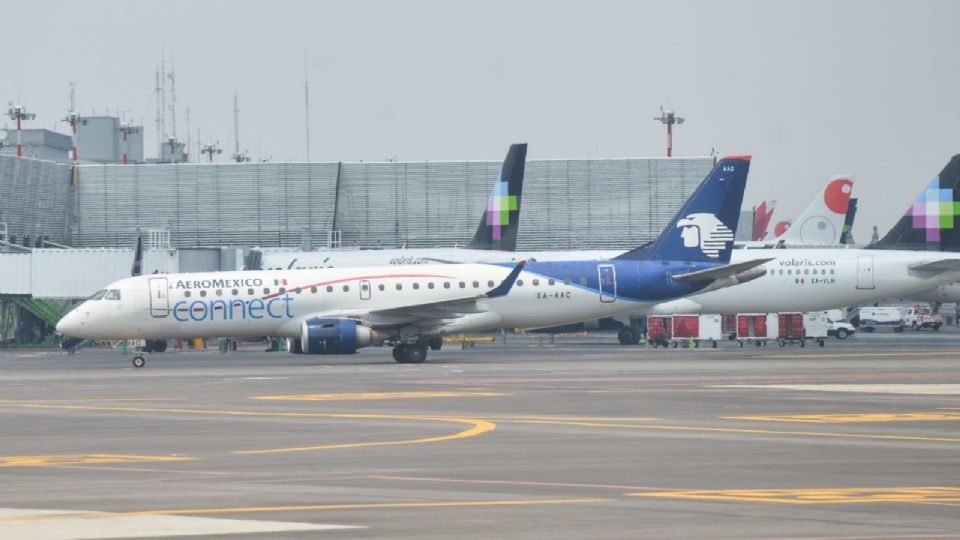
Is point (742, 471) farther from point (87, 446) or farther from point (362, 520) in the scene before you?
point (87, 446)

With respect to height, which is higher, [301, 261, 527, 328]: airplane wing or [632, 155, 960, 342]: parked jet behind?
[632, 155, 960, 342]: parked jet behind

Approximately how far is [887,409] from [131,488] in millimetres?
16680

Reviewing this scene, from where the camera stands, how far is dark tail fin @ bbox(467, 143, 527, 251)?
77625 mm

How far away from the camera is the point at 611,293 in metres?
54.0

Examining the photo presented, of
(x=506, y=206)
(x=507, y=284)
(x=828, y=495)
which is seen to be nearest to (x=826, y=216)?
(x=506, y=206)

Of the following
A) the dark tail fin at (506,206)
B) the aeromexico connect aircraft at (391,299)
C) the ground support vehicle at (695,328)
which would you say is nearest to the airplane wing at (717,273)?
the aeromexico connect aircraft at (391,299)

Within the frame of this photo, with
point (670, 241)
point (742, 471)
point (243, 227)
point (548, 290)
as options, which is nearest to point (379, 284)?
point (548, 290)

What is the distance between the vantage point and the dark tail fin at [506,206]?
77.6 m

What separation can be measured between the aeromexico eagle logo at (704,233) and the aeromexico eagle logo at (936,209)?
44.4 ft

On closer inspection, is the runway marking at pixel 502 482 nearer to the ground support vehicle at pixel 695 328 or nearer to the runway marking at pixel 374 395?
the runway marking at pixel 374 395

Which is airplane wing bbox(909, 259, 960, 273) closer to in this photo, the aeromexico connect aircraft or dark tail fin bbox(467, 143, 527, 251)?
the aeromexico connect aircraft

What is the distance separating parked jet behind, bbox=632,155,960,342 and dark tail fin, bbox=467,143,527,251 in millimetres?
13242

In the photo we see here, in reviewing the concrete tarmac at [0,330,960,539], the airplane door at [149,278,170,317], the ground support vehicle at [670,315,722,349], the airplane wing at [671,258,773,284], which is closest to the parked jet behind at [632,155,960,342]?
the ground support vehicle at [670,315,722,349]

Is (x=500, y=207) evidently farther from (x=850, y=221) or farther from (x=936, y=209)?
(x=850, y=221)
